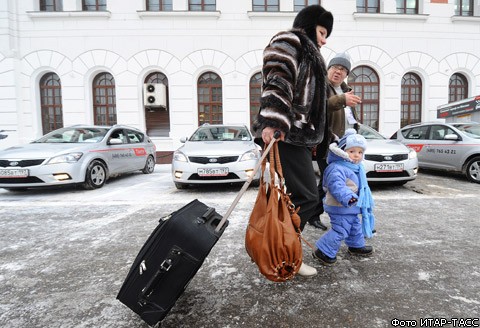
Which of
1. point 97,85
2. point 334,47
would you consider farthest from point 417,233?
point 97,85

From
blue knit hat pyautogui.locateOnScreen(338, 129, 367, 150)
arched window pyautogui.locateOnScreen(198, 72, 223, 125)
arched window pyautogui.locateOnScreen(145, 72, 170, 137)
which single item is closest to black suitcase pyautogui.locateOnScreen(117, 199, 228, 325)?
blue knit hat pyautogui.locateOnScreen(338, 129, 367, 150)

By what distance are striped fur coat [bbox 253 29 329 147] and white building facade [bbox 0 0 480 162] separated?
10052 millimetres

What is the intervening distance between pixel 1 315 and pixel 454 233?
3789mm

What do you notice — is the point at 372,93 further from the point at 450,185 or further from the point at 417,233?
the point at 417,233

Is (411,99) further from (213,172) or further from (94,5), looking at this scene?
(94,5)

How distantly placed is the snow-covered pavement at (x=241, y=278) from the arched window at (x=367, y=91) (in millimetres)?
9460

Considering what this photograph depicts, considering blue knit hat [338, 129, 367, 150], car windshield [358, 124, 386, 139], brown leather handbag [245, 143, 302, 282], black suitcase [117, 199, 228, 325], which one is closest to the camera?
black suitcase [117, 199, 228, 325]

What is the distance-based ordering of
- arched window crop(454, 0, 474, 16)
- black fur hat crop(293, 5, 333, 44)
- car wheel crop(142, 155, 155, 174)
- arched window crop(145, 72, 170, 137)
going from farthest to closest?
arched window crop(454, 0, 474, 16) < arched window crop(145, 72, 170, 137) < car wheel crop(142, 155, 155, 174) < black fur hat crop(293, 5, 333, 44)

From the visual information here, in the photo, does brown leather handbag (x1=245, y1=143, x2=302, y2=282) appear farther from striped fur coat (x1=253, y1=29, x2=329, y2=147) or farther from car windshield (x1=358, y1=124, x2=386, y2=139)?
car windshield (x1=358, y1=124, x2=386, y2=139)

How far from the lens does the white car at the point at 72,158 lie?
5.19 m

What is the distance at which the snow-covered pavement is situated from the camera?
5.45ft

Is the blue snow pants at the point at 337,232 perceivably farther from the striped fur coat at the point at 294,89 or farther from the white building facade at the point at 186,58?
the white building facade at the point at 186,58

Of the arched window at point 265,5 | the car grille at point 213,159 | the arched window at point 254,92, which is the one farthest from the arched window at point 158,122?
the car grille at point 213,159

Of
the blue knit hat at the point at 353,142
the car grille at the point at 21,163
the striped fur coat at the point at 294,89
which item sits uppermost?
the striped fur coat at the point at 294,89
